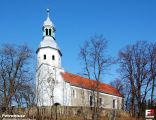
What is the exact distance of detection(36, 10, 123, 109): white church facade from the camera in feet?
185

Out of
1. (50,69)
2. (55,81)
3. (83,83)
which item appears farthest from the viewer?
(83,83)

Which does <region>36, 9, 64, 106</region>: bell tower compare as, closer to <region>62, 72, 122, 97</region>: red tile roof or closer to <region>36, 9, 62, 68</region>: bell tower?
<region>36, 9, 62, 68</region>: bell tower

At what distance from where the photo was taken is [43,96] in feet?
184

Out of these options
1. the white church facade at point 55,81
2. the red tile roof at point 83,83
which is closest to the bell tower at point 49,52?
the white church facade at point 55,81

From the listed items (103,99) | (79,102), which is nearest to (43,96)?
(79,102)

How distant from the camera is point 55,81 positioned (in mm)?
57594

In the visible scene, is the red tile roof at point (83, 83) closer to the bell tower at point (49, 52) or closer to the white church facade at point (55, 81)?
the white church facade at point (55, 81)

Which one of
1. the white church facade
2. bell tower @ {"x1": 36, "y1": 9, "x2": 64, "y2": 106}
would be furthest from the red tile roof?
bell tower @ {"x1": 36, "y1": 9, "x2": 64, "y2": 106}

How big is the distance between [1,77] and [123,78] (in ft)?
54.6

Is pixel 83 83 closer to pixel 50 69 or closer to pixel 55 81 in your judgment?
pixel 55 81

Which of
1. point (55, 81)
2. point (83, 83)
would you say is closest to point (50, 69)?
point (55, 81)

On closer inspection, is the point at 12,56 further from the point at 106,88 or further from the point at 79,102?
the point at 106,88

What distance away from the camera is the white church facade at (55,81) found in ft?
185

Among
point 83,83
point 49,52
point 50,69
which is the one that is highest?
point 49,52
